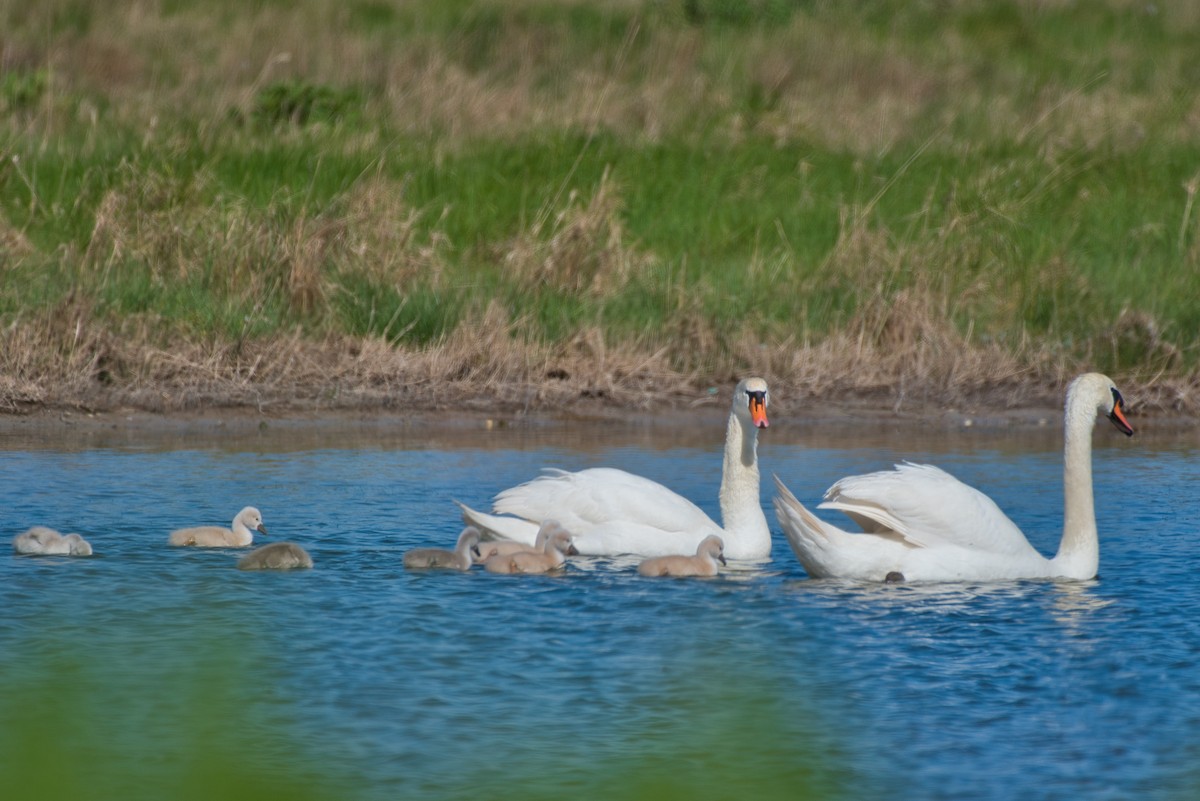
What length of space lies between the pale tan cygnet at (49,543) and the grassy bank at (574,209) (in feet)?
12.2

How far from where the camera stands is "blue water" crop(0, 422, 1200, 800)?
4477mm

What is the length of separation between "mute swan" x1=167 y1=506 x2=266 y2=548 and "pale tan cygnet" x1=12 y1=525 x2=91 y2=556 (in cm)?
40

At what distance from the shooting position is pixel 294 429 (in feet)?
34.4

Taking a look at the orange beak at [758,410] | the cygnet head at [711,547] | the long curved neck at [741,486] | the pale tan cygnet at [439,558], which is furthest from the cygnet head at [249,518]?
the orange beak at [758,410]

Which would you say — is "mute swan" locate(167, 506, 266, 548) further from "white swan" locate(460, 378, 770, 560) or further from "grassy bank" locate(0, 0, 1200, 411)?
"grassy bank" locate(0, 0, 1200, 411)

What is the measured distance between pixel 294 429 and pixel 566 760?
6137 mm

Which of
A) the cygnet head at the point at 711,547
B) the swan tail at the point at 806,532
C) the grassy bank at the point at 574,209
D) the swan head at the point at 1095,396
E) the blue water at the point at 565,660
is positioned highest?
the grassy bank at the point at 574,209

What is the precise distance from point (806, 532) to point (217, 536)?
2272mm

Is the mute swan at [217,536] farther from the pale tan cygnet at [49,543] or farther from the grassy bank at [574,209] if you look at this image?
the grassy bank at [574,209]

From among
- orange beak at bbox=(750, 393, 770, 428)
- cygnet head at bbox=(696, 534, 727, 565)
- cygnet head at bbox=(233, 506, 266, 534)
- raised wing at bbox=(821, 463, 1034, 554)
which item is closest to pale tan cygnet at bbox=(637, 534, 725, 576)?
cygnet head at bbox=(696, 534, 727, 565)

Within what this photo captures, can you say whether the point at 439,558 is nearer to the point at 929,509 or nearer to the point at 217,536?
the point at 217,536

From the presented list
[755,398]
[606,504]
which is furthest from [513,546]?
[755,398]

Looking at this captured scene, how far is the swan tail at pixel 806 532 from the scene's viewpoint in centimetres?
666

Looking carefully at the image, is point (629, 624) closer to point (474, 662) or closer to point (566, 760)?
point (474, 662)
